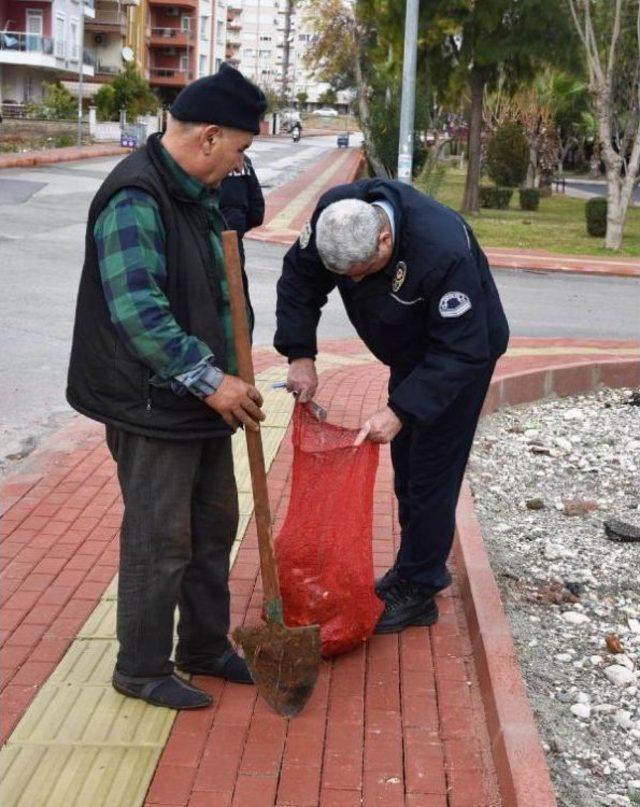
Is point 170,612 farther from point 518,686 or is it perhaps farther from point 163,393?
point 518,686

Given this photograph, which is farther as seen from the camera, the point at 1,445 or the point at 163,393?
the point at 1,445

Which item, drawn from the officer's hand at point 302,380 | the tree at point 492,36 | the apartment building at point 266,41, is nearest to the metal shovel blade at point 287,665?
the officer's hand at point 302,380

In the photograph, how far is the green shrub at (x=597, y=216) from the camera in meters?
21.5

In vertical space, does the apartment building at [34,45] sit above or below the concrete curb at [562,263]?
above

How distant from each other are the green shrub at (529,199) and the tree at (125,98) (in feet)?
89.2

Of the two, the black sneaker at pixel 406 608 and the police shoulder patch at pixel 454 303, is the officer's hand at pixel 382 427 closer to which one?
the police shoulder patch at pixel 454 303

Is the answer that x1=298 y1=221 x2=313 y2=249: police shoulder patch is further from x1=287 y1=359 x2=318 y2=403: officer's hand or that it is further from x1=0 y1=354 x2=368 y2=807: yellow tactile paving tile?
x1=0 y1=354 x2=368 y2=807: yellow tactile paving tile

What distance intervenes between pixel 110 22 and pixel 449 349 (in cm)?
6944

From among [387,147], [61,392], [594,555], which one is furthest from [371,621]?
[387,147]

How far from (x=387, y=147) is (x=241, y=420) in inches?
1021

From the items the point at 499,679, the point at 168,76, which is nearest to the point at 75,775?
the point at 499,679

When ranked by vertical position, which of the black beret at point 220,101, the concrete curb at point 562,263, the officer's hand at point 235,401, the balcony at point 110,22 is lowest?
the concrete curb at point 562,263

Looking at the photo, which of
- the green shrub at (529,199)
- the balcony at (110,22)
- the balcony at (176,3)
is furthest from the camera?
the balcony at (176,3)

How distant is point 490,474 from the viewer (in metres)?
6.02
